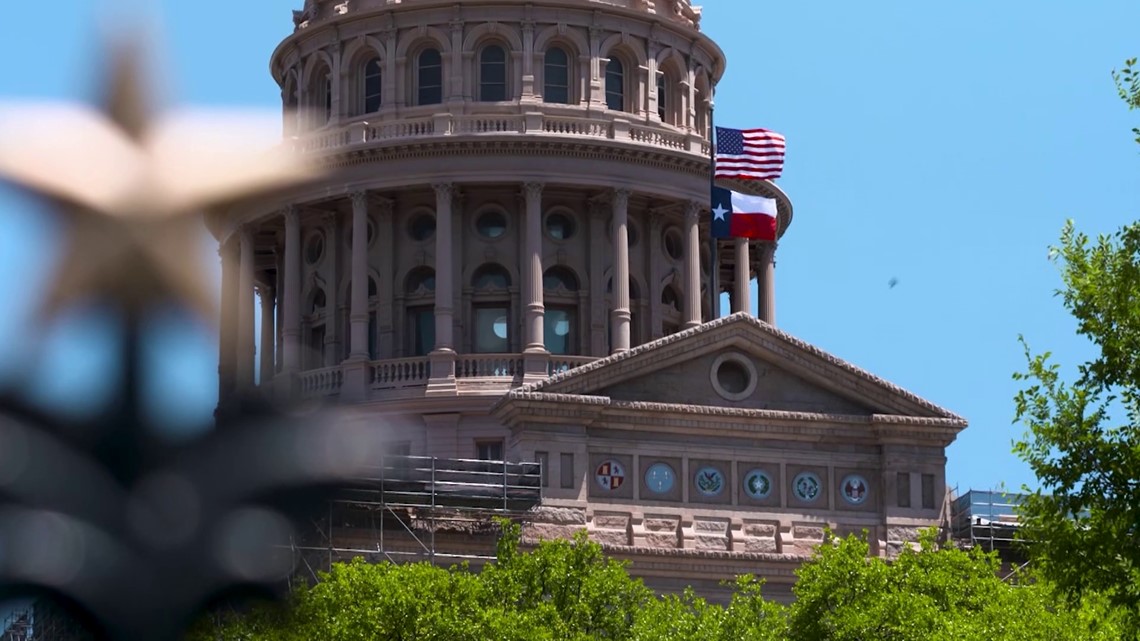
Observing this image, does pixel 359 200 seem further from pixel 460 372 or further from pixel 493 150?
pixel 460 372

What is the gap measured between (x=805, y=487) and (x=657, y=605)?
16.1 m

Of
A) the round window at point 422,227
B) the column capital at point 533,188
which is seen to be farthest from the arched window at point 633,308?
the round window at point 422,227

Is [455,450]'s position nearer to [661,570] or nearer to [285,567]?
[661,570]

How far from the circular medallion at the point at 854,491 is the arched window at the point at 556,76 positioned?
93.2 ft

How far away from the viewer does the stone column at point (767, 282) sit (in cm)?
10194

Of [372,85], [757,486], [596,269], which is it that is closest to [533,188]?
[596,269]

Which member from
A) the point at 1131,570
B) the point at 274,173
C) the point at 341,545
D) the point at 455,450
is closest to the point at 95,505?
the point at 274,173

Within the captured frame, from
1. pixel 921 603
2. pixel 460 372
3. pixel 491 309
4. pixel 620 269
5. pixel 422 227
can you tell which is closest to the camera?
pixel 921 603

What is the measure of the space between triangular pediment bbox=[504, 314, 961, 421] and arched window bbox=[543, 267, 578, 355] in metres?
21.8

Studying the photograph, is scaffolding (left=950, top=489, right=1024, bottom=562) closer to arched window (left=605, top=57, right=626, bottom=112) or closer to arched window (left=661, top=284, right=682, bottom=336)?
arched window (left=661, top=284, right=682, bottom=336)

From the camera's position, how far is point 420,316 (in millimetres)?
94812

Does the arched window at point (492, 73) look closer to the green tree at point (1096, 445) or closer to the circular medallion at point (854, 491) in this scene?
the circular medallion at point (854, 491)

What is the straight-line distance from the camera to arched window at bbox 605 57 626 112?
319 feet

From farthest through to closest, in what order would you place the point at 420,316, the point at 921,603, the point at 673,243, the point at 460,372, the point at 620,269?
the point at 673,243 < the point at 420,316 < the point at 620,269 < the point at 460,372 < the point at 921,603
